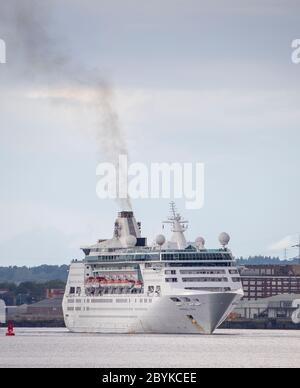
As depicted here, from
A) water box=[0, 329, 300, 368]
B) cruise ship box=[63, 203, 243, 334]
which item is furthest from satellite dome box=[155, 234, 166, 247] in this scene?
water box=[0, 329, 300, 368]

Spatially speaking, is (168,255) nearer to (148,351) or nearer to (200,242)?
(200,242)

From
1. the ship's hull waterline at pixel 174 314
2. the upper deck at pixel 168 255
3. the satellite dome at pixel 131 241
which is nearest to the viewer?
the ship's hull waterline at pixel 174 314

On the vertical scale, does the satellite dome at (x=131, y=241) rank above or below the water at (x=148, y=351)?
above

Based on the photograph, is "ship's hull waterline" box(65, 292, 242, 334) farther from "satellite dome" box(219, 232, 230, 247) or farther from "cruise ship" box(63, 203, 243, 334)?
"satellite dome" box(219, 232, 230, 247)

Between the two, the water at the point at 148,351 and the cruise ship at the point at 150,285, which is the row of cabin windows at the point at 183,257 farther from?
the water at the point at 148,351

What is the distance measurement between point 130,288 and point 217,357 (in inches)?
1403

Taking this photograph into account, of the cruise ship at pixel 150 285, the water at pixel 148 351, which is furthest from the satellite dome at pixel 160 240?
the water at pixel 148 351

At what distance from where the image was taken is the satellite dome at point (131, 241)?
144 meters

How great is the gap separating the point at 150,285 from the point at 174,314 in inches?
168
